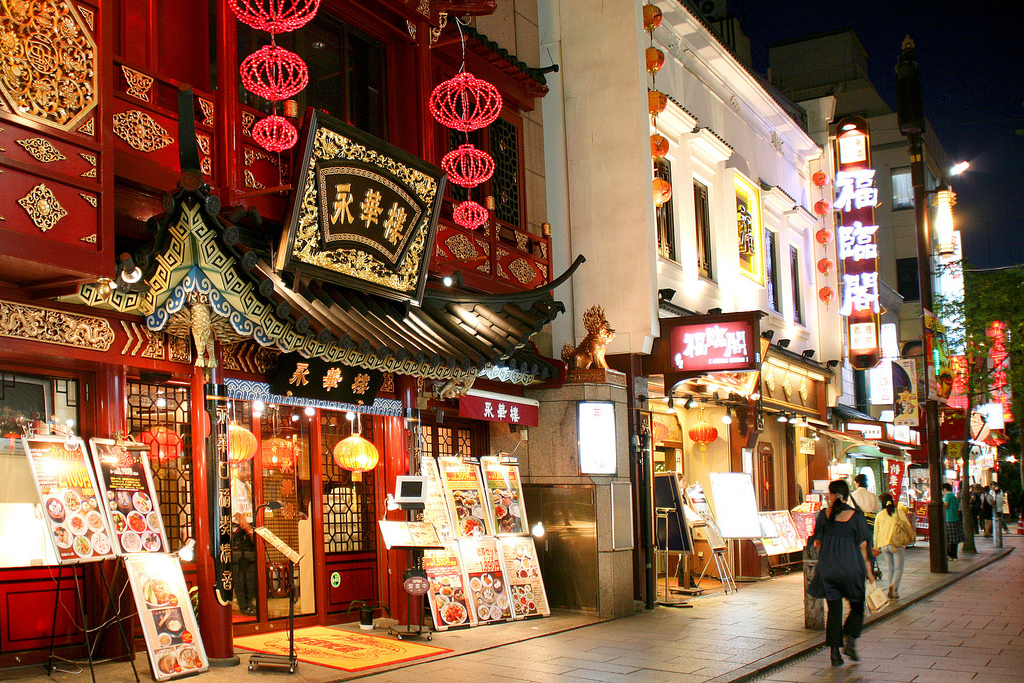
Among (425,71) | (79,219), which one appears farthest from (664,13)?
(79,219)

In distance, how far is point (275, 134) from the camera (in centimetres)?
1005

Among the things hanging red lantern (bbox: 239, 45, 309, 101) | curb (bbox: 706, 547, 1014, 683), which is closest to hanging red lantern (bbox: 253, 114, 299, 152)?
hanging red lantern (bbox: 239, 45, 309, 101)

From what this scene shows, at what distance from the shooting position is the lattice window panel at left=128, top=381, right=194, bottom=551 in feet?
32.9

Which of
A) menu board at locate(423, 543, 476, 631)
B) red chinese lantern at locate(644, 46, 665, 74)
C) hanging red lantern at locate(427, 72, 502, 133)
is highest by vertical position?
red chinese lantern at locate(644, 46, 665, 74)

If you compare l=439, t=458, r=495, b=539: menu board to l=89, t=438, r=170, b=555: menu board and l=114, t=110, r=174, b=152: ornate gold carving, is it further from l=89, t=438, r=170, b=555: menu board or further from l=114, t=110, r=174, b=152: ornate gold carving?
l=114, t=110, r=174, b=152: ornate gold carving

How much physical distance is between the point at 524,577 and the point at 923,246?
541 inches

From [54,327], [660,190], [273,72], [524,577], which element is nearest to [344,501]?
[524,577]

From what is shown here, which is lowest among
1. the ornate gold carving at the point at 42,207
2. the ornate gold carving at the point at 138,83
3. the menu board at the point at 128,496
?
the menu board at the point at 128,496

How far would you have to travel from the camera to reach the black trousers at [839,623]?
34.7ft

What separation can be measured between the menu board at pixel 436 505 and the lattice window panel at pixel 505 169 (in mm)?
4301

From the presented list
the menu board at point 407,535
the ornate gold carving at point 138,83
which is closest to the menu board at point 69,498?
the ornate gold carving at point 138,83

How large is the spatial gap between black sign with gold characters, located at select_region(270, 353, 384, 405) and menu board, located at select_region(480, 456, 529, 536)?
2570mm

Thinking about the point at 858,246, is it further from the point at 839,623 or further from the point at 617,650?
the point at 617,650

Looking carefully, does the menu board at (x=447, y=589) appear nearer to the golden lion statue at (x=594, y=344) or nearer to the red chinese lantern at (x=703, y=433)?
the golden lion statue at (x=594, y=344)
